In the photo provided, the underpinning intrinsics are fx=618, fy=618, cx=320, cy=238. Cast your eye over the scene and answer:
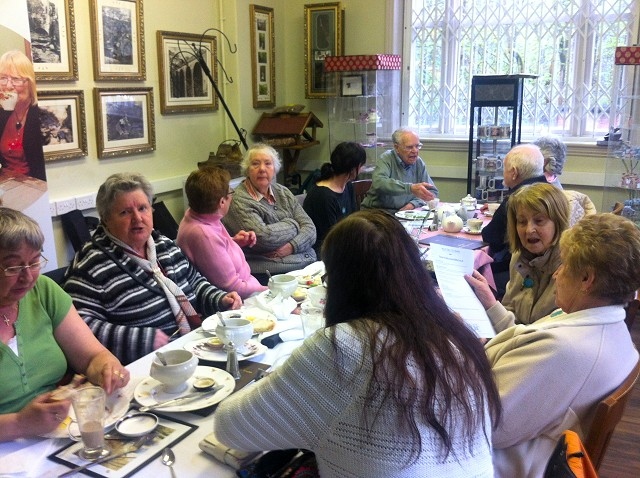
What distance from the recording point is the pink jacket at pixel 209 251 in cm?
263

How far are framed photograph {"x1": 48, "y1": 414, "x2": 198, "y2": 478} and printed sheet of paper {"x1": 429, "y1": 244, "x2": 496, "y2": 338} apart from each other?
0.86 metres

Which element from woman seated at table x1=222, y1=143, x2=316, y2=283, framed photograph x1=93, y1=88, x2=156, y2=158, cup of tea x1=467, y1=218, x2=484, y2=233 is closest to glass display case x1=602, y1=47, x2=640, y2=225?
cup of tea x1=467, y1=218, x2=484, y2=233

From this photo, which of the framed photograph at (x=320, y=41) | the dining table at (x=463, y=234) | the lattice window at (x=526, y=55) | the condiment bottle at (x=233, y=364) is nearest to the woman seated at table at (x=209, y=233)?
the dining table at (x=463, y=234)

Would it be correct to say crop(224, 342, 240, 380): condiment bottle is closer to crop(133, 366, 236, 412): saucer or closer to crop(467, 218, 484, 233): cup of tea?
crop(133, 366, 236, 412): saucer

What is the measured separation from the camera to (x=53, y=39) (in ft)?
11.8

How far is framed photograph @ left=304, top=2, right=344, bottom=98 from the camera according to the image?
5438 millimetres

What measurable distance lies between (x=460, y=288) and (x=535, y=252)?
35 centimetres

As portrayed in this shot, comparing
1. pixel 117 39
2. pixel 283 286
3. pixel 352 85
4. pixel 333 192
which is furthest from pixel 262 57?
pixel 283 286

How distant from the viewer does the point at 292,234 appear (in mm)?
3404

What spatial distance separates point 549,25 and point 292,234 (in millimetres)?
2906

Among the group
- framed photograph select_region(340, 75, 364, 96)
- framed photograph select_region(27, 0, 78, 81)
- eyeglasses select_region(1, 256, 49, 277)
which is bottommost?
eyeglasses select_region(1, 256, 49, 277)

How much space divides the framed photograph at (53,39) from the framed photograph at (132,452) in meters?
2.82

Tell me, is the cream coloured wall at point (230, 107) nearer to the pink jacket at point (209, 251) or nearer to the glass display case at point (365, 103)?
the glass display case at point (365, 103)

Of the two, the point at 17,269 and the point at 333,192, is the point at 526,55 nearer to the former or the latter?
Result: the point at 333,192
